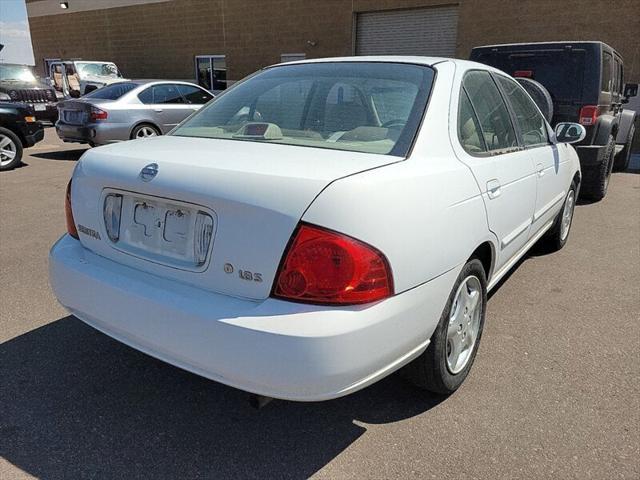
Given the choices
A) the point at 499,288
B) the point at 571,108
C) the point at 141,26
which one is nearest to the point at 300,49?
the point at 141,26

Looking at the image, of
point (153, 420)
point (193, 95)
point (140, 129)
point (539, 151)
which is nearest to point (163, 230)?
point (153, 420)

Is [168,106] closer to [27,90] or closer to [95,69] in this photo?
[27,90]

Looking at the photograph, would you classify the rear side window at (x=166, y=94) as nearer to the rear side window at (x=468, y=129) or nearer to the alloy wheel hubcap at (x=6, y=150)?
the alloy wheel hubcap at (x=6, y=150)

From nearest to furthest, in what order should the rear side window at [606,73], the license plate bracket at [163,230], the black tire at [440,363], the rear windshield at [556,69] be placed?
the license plate bracket at [163,230], the black tire at [440,363], the rear windshield at [556,69], the rear side window at [606,73]

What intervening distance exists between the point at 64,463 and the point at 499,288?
3.22m

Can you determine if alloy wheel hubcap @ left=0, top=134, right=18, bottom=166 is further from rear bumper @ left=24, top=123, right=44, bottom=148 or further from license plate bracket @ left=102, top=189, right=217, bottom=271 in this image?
license plate bracket @ left=102, top=189, right=217, bottom=271

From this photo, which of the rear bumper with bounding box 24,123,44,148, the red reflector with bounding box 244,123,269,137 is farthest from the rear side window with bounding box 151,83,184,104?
the red reflector with bounding box 244,123,269,137

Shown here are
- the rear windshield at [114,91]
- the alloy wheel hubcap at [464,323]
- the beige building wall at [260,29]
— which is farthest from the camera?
the beige building wall at [260,29]

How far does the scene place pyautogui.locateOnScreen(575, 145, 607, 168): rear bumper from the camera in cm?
653

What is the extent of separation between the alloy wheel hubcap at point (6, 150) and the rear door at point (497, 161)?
8407mm

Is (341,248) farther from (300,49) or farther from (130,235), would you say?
(300,49)

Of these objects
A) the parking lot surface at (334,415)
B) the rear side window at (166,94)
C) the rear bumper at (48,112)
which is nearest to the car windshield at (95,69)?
the rear bumper at (48,112)

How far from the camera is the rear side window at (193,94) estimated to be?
35.6 ft

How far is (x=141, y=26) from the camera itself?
893 inches
